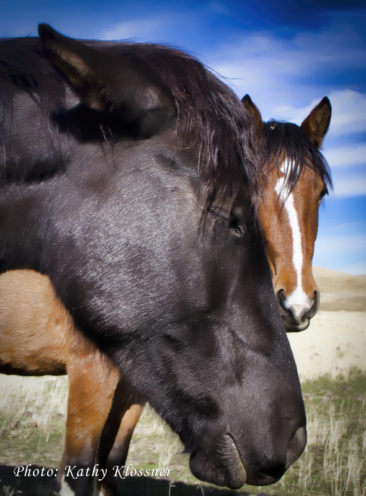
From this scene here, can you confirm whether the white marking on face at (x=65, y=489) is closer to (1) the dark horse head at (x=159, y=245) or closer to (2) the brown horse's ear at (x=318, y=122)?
(1) the dark horse head at (x=159, y=245)

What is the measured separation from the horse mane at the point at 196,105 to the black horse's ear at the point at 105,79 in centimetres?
7

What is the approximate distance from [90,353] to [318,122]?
3115mm

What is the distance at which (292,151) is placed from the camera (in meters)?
3.51

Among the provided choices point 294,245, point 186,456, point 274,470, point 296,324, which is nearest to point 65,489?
point 186,456

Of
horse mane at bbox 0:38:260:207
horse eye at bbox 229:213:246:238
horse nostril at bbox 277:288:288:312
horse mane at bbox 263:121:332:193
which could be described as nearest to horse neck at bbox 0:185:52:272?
horse mane at bbox 0:38:260:207

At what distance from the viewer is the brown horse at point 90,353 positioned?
101 inches

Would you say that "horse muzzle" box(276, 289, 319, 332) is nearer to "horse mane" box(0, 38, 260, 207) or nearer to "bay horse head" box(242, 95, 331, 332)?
"bay horse head" box(242, 95, 331, 332)

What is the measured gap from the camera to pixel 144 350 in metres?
1.47

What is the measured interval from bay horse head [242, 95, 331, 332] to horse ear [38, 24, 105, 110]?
1.75 m

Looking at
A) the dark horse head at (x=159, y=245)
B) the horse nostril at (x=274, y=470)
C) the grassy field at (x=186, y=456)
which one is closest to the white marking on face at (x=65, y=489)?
the grassy field at (x=186, y=456)

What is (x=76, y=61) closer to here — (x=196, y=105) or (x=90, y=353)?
(x=196, y=105)

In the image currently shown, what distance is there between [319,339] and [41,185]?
10.7 meters

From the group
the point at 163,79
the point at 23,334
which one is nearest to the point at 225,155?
the point at 163,79

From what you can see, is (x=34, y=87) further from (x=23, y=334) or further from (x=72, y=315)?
(x=23, y=334)
